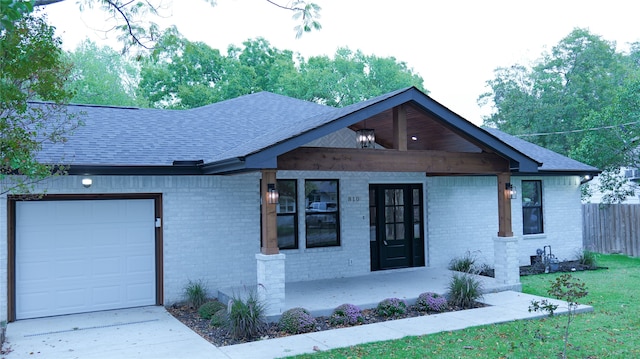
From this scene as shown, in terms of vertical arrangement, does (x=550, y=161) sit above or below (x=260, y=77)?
below

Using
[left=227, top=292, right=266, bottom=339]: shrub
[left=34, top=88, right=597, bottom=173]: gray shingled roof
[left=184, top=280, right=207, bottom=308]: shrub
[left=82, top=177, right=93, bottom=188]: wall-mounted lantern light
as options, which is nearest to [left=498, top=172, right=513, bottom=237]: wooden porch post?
[left=34, top=88, right=597, bottom=173]: gray shingled roof

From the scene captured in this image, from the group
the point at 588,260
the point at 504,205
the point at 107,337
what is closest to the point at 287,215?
the point at 504,205

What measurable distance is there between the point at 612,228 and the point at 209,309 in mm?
14320

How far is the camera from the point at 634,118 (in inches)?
629

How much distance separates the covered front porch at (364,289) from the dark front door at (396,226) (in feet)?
1.67

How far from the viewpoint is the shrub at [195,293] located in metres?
9.95

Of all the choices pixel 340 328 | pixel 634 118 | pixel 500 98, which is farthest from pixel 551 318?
pixel 500 98

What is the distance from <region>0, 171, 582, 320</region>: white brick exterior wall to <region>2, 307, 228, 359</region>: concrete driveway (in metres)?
0.94

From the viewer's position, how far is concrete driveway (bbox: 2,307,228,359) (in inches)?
277

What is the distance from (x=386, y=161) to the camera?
9391 mm

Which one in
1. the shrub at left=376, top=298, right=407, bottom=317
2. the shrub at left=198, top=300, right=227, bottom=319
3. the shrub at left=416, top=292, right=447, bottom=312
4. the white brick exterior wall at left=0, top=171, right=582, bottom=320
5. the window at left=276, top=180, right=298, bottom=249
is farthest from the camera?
the window at left=276, top=180, right=298, bottom=249

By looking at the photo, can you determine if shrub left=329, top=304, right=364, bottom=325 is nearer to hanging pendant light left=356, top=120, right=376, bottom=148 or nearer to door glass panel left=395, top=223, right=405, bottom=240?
hanging pendant light left=356, top=120, right=376, bottom=148

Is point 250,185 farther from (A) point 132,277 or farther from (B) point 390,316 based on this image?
(B) point 390,316

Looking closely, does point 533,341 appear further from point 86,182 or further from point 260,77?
point 260,77
